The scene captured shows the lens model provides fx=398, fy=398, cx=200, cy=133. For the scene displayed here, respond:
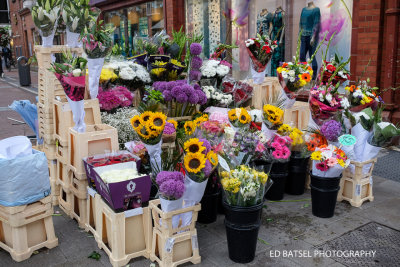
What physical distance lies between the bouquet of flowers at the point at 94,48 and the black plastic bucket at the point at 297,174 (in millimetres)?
2488

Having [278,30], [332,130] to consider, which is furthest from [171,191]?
[278,30]

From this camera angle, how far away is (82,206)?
4.14m

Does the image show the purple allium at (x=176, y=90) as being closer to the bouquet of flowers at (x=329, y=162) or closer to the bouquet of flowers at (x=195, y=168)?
the bouquet of flowers at (x=195, y=168)

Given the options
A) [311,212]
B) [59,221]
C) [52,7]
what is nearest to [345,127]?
[311,212]

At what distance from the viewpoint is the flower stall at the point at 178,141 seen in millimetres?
3369

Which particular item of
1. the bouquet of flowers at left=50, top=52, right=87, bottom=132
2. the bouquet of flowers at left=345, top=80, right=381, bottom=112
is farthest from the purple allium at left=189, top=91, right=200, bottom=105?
the bouquet of flowers at left=345, top=80, right=381, bottom=112

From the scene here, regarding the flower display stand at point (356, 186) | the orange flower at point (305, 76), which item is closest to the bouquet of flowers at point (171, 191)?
the flower display stand at point (356, 186)

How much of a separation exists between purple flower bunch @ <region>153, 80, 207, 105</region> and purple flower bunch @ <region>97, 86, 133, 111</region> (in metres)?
0.46

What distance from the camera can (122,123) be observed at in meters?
4.75

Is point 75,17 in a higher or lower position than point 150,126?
higher

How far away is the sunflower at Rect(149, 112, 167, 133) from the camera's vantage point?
11.7ft

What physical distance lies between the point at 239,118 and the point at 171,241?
1532 mm

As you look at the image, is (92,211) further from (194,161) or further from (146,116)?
(194,161)

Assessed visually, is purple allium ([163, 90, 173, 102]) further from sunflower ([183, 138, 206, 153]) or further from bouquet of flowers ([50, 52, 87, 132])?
sunflower ([183, 138, 206, 153])
